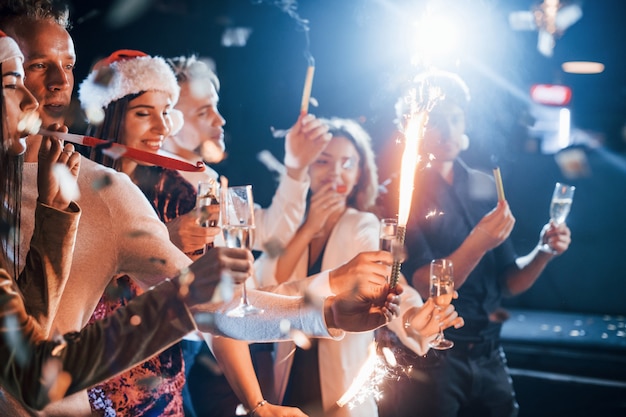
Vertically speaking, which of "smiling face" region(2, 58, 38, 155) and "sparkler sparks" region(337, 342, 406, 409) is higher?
"smiling face" region(2, 58, 38, 155)

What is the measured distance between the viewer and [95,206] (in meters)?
1.86

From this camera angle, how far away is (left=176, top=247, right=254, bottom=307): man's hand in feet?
4.58

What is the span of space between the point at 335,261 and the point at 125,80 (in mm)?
1292

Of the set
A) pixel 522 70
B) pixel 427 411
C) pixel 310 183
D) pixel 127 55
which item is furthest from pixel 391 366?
pixel 522 70

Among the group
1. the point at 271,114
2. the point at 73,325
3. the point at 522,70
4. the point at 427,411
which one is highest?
the point at 522,70

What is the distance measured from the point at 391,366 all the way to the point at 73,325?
4.64 ft

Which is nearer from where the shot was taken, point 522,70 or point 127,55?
point 127,55

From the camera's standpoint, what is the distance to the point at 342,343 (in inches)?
115

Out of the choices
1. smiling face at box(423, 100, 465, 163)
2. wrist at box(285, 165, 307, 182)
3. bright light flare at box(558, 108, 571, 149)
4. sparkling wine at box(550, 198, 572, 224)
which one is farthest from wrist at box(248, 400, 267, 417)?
bright light flare at box(558, 108, 571, 149)

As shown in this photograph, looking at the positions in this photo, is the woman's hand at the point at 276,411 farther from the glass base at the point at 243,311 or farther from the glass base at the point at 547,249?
the glass base at the point at 547,249

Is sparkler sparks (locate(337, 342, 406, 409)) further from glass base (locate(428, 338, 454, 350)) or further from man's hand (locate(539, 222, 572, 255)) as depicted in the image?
man's hand (locate(539, 222, 572, 255))

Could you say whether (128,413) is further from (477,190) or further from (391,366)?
(477,190)

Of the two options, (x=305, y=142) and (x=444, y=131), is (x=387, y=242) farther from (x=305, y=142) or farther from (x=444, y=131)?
(x=444, y=131)

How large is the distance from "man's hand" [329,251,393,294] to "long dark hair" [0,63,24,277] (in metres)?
0.92
